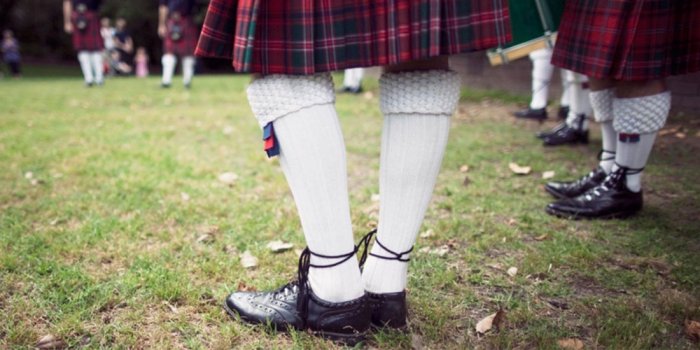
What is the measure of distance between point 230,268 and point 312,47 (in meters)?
0.88

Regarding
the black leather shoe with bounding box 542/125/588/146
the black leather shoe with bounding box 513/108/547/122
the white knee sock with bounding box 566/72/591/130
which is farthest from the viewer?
the black leather shoe with bounding box 513/108/547/122

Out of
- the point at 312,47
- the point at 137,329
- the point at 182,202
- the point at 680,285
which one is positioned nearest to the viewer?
the point at 312,47

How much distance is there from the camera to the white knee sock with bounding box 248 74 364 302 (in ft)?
3.26

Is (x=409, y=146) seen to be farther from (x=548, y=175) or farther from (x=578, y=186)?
(x=548, y=175)

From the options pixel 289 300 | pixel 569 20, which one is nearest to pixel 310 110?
pixel 289 300

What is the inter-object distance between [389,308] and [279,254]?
24.8 inches

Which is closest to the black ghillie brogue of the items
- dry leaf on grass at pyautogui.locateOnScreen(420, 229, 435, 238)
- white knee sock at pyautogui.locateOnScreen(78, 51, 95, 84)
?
dry leaf on grass at pyautogui.locateOnScreen(420, 229, 435, 238)

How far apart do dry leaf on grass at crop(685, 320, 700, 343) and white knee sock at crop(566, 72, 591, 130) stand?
2.18 m

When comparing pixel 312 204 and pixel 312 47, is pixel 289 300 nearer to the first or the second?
pixel 312 204

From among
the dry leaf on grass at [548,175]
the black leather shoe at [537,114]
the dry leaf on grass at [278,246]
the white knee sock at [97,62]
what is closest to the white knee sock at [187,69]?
the white knee sock at [97,62]

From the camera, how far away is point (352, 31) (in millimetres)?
975

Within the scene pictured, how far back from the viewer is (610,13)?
1537 mm

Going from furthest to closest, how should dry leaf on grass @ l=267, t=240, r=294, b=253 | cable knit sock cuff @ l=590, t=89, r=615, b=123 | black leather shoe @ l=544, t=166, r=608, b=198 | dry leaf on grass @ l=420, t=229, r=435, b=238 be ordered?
black leather shoe @ l=544, t=166, r=608, b=198 < cable knit sock cuff @ l=590, t=89, r=615, b=123 < dry leaf on grass @ l=420, t=229, r=435, b=238 < dry leaf on grass @ l=267, t=240, r=294, b=253

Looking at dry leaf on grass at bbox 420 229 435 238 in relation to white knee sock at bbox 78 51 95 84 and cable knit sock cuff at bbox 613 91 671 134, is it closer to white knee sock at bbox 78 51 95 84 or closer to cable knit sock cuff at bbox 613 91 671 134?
cable knit sock cuff at bbox 613 91 671 134
